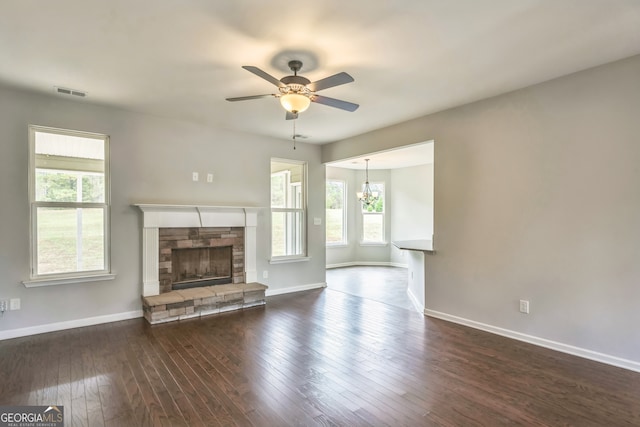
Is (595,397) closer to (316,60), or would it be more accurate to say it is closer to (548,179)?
(548,179)

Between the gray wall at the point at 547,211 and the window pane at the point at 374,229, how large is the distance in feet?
16.1

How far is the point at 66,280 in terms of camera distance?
3873mm

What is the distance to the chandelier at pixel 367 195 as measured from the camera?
857 cm

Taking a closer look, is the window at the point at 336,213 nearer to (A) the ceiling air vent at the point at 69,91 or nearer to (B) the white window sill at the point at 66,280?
(B) the white window sill at the point at 66,280

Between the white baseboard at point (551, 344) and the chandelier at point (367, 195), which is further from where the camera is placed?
the chandelier at point (367, 195)

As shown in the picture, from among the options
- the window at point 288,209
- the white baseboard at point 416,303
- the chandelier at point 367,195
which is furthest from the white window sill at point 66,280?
the chandelier at point 367,195

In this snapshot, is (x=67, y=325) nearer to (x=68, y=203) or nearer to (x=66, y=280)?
(x=66, y=280)

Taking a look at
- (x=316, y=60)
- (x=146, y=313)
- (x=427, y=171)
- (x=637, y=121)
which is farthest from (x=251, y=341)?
(x=427, y=171)

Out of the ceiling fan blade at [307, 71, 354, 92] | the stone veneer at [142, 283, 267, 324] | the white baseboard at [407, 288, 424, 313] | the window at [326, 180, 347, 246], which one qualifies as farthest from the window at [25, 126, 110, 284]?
the window at [326, 180, 347, 246]

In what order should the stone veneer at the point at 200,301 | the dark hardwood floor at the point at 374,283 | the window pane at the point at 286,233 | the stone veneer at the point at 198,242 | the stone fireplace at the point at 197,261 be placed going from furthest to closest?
the window pane at the point at 286,233 → the dark hardwood floor at the point at 374,283 → the stone veneer at the point at 198,242 → the stone fireplace at the point at 197,261 → the stone veneer at the point at 200,301

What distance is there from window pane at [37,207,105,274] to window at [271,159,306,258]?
2558 mm

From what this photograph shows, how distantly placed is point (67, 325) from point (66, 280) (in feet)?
1.78

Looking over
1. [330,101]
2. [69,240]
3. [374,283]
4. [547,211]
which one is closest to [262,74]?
[330,101]

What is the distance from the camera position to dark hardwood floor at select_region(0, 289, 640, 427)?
2.20 metres
